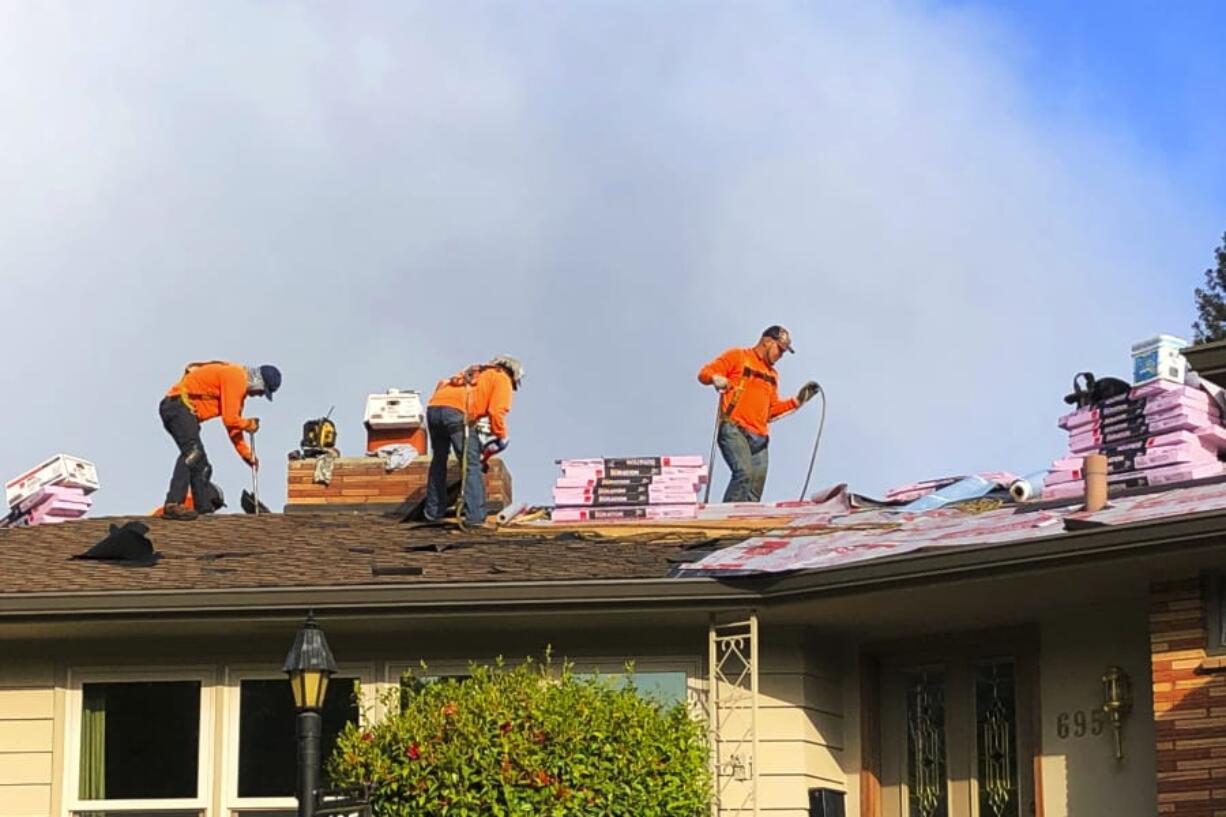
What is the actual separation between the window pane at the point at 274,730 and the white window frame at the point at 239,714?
0.03 metres

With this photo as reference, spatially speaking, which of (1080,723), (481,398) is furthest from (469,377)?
(1080,723)

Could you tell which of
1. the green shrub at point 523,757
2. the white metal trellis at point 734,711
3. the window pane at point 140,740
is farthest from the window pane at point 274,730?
the white metal trellis at point 734,711

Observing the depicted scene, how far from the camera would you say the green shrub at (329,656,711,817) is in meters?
12.7

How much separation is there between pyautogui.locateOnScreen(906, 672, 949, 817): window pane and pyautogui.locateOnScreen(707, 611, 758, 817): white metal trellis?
116 centimetres

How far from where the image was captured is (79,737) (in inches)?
579

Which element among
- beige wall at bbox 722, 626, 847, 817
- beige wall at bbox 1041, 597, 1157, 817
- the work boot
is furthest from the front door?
the work boot

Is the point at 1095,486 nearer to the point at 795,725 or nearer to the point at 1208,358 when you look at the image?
the point at 1208,358

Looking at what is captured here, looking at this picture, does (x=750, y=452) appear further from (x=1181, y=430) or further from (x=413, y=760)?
(x=413, y=760)

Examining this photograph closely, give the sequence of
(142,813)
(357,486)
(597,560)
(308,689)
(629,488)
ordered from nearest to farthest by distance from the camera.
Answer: (308,689) → (142,813) → (597,560) → (629,488) → (357,486)

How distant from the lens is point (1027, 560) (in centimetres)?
1285

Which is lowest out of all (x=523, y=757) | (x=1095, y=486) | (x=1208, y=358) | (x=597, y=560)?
(x=523, y=757)

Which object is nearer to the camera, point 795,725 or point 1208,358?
point 1208,358

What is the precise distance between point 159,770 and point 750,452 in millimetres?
6300

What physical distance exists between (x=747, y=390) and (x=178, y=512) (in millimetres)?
4748
